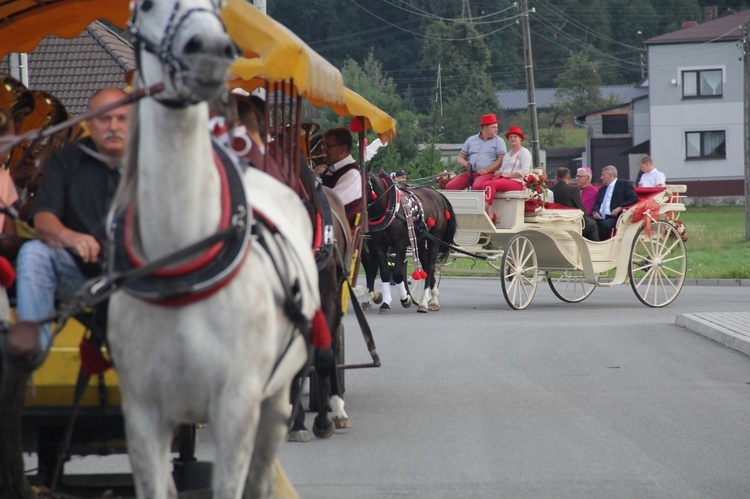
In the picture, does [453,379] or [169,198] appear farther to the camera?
[453,379]

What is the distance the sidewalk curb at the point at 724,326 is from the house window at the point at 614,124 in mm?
70598

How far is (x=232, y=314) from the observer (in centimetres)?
404

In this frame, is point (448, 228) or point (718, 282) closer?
point (448, 228)

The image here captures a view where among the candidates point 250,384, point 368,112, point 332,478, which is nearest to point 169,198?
point 250,384

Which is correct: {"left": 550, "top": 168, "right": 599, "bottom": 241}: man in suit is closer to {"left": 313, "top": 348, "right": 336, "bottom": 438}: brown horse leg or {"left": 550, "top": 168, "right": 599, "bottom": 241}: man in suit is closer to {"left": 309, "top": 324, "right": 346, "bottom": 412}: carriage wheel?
{"left": 309, "top": 324, "right": 346, "bottom": 412}: carriage wheel

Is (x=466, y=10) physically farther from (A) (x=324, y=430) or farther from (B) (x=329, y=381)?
(A) (x=324, y=430)

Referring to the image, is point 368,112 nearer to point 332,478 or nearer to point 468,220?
point 332,478

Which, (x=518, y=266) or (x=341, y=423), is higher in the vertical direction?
(x=518, y=266)

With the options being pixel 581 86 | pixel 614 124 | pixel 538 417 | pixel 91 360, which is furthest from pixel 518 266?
pixel 581 86

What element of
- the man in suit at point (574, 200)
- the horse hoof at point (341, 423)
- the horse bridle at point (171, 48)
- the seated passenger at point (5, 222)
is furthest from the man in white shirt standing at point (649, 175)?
the horse bridle at point (171, 48)

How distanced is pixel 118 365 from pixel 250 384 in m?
0.49

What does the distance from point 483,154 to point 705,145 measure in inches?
1985

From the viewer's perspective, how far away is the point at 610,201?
1923cm

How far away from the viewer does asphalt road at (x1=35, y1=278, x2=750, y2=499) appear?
703 centimetres
